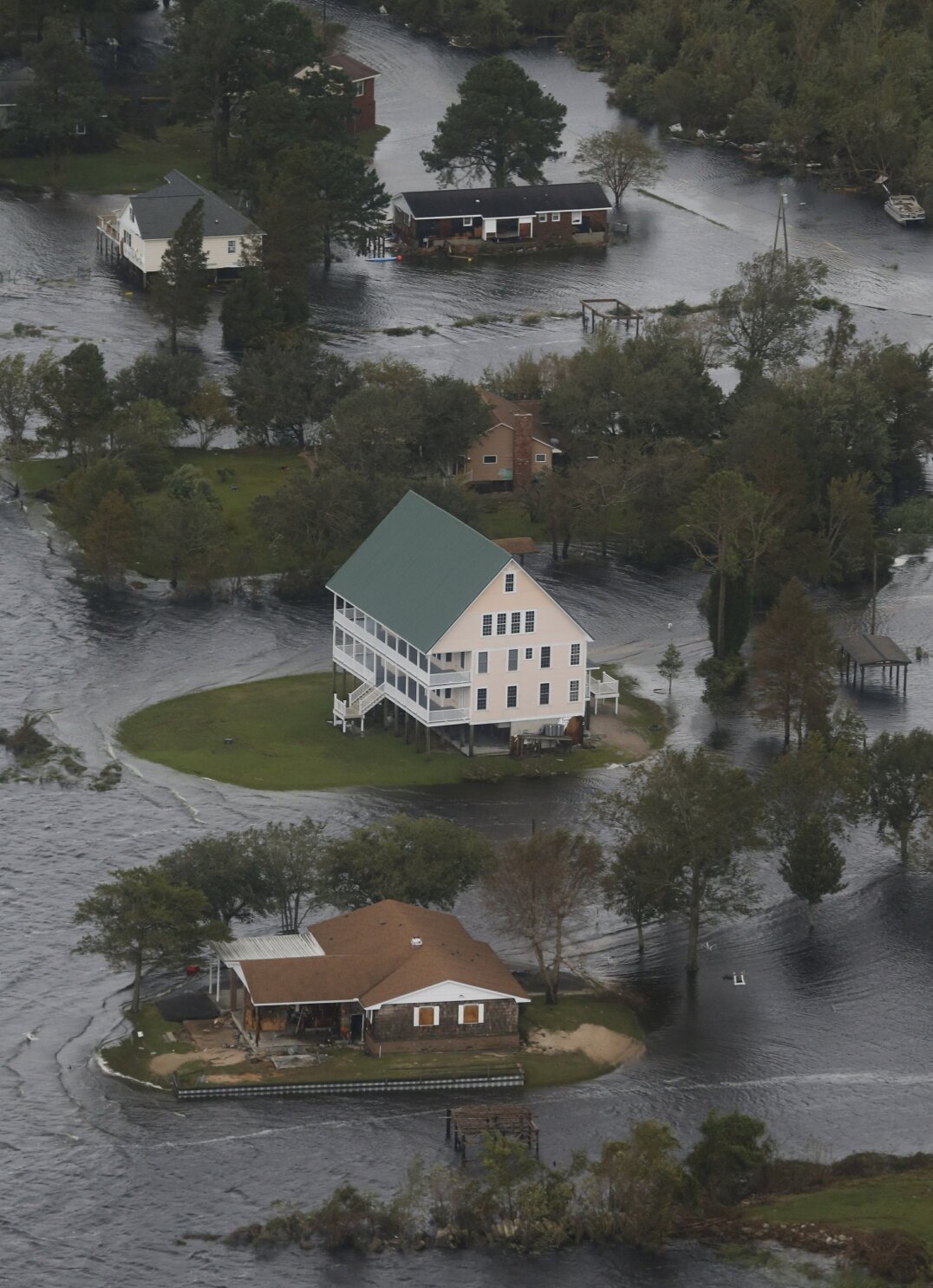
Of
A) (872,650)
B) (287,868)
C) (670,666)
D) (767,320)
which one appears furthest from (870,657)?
(767,320)

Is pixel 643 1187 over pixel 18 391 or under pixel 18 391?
over

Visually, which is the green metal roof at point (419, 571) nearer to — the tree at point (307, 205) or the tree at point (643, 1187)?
the tree at point (643, 1187)

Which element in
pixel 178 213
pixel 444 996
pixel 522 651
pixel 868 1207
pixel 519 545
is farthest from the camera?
pixel 178 213

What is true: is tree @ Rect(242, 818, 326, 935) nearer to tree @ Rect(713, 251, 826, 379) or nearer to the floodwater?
the floodwater

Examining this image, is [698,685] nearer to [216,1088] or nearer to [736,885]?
[736,885]

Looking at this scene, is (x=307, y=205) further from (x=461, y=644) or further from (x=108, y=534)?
(x=461, y=644)

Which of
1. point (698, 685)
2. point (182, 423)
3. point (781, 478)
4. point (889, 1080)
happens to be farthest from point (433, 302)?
point (889, 1080)
